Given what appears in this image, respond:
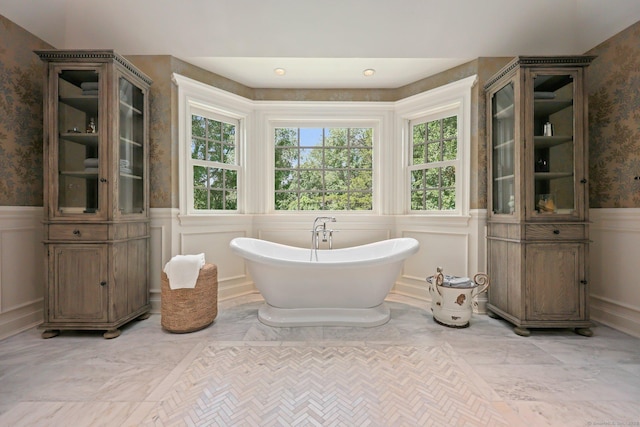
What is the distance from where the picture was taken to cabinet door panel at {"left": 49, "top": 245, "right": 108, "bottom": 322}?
2088mm

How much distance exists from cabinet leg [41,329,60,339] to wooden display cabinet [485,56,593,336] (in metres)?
3.44

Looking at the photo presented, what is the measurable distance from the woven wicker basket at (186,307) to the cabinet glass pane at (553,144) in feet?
8.61

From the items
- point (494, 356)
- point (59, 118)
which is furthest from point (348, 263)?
point (59, 118)

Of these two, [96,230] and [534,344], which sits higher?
[96,230]

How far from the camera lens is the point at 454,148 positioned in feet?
9.75

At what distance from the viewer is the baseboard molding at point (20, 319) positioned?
2.10 meters

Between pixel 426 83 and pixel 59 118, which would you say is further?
pixel 426 83

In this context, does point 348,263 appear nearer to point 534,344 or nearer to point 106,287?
point 534,344

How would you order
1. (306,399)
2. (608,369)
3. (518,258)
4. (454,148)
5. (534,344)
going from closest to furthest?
(306,399) < (608,369) < (534,344) < (518,258) < (454,148)

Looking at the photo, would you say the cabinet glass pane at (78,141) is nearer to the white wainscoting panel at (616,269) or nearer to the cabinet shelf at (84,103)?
the cabinet shelf at (84,103)

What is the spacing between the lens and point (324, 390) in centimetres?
150

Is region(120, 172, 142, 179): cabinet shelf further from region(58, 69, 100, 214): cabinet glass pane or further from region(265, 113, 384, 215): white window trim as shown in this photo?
region(265, 113, 384, 215): white window trim

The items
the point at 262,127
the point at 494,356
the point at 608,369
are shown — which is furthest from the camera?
the point at 262,127

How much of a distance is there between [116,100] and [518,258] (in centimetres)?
323
